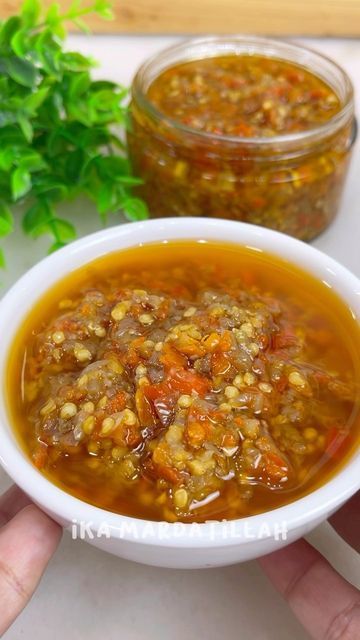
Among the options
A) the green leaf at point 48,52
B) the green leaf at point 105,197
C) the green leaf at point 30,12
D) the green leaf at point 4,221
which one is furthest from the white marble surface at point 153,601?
the green leaf at point 30,12

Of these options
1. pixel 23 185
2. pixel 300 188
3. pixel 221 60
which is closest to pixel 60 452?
pixel 23 185

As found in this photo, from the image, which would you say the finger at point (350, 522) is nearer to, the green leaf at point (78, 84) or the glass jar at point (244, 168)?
the glass jar at point (244, 168)

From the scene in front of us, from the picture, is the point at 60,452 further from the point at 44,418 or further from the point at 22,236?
the point at 22,236

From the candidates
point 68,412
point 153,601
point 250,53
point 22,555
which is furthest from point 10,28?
point 153,601

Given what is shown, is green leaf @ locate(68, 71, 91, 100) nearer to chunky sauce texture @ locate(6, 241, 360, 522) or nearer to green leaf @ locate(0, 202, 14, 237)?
green leaf @ locate(0, 202, 14, 237)

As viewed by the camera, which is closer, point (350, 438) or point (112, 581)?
A: point (350, 438)
